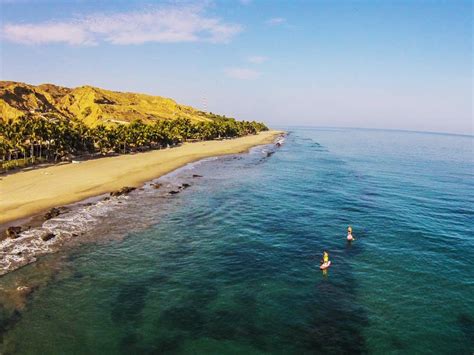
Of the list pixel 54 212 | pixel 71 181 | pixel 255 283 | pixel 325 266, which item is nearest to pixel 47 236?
pixel 54 212

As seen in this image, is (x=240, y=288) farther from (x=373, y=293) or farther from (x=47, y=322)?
(x=47, y=322)

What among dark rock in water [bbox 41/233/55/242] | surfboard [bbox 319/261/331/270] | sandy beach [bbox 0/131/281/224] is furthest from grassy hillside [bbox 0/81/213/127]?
surfboard [bbox 319/261/331/270]


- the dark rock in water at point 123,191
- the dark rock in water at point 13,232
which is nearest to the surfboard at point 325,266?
the dark rock in water at point 13,232

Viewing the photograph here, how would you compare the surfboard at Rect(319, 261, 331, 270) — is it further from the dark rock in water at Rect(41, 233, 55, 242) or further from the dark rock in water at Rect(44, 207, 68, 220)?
the dark rock in water at Rect(44, 207, 68, 220)

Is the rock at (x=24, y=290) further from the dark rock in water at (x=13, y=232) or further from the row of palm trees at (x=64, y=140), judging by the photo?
the row of palm trees at (x=64, y=140)

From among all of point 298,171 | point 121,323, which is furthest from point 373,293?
point 298,171

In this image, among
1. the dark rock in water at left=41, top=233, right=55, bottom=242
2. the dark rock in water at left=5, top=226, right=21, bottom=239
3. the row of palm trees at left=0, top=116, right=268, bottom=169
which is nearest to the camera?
the dark rock in water at left=41, top=233, right=55, bottom=242
